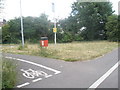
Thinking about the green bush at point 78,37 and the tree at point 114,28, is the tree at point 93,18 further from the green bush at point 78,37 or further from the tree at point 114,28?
the tree at point 114,28

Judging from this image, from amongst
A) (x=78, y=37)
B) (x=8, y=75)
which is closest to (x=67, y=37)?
(x=78, y=37)

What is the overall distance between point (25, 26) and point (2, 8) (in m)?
26.9

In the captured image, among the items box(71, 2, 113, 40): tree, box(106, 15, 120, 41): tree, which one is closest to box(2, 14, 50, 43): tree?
box(71, 2, 113, 40): tree

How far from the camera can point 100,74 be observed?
5.88m

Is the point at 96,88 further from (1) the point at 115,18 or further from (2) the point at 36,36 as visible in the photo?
(2) the point at 36,36

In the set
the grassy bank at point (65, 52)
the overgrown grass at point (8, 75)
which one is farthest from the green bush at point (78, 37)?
the overgrown grass at point (8, 75)

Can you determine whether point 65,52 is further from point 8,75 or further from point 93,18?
point 93,18

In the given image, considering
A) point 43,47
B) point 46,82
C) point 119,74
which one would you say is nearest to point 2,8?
point 46,82

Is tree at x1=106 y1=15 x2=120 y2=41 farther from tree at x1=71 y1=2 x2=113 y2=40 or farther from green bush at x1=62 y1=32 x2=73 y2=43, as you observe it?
green bush at x1=62 y1=32 x2=73 y2=43

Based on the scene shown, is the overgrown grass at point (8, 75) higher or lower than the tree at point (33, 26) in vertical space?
lower

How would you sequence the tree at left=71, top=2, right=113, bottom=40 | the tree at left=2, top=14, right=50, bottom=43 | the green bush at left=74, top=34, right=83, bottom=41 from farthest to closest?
the green bush at left=74, top=34, right=83, bottom=41 → the tree at left=2, top=14, right=50, bottom=43 → the tree at left=71, top=2, right=113, bottom=40

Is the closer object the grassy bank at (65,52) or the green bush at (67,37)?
the grassy bank at (65,52)

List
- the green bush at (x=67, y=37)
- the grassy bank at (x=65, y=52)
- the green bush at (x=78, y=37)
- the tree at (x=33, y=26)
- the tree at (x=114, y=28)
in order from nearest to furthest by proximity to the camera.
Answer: the grassy bank at (x=65, y=52) < the tree at (x=114, y=28) < the tree at (x=33, y=26) < the green bush at (x=67, y=37) < the green bush at (x=78, y=37)

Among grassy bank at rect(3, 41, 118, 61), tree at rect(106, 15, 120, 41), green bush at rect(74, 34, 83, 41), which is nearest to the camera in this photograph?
grassy bank at rect(3, 41, 118, 61)
